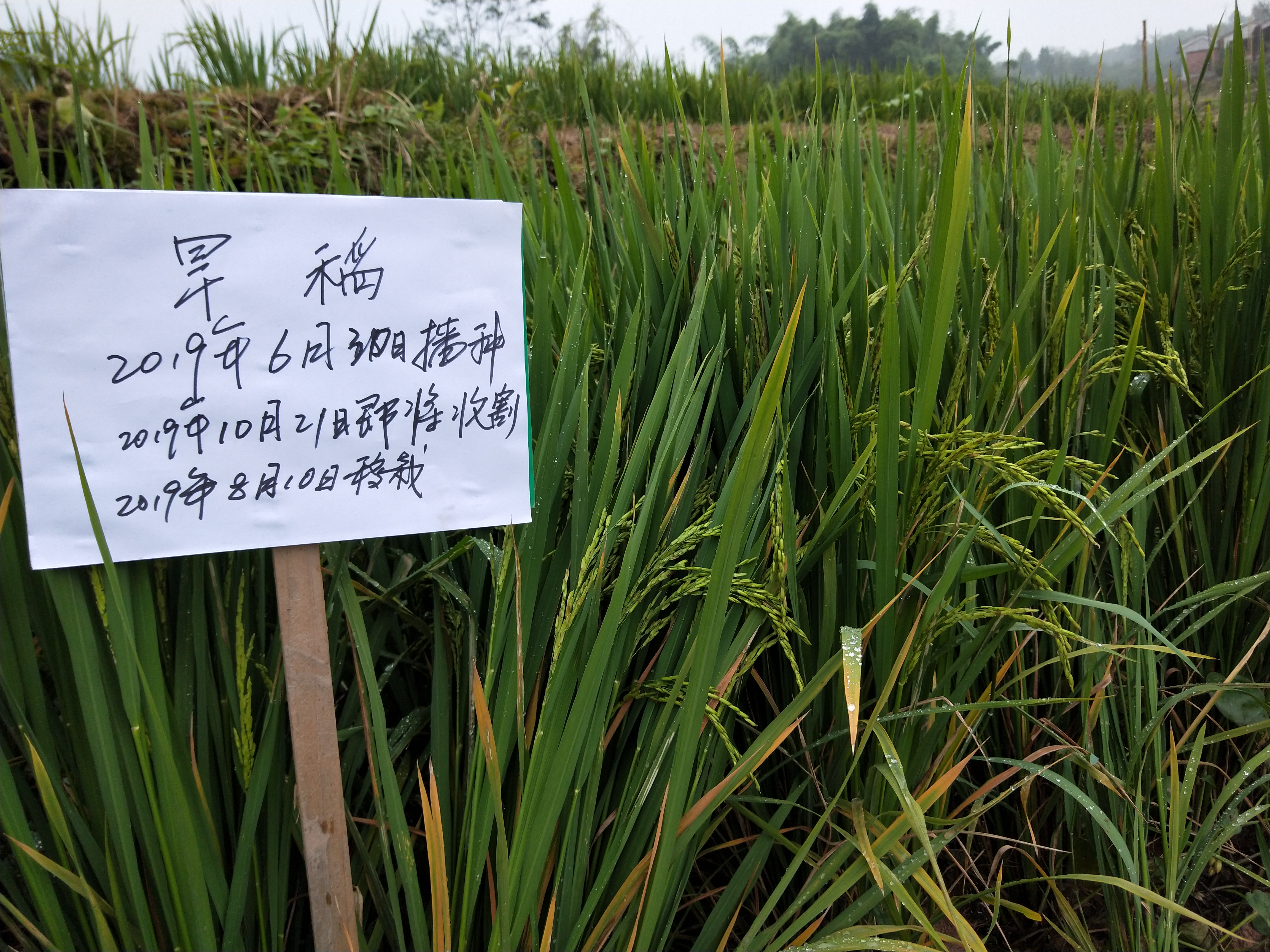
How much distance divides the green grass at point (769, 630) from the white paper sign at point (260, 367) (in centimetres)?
6

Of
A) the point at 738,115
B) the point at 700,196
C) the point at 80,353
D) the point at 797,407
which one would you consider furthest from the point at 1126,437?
the point at 738,115

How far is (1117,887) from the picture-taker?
38.3 inches

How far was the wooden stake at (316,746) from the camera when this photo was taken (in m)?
0.69

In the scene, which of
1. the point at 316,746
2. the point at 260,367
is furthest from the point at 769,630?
the point at 260,367

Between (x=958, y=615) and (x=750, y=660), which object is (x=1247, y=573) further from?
(x=750, y=660)

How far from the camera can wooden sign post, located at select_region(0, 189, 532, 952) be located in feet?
2.04

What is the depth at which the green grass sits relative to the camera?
67cm

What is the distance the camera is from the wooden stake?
69 cm

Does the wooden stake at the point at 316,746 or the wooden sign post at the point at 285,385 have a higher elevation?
the wooden sign post at the point at 285,385

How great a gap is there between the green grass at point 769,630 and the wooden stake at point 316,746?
3cm

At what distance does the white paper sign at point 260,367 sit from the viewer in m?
0.62

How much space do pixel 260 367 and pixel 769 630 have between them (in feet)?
1.81

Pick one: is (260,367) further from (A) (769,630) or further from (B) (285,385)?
(A) (769,630)

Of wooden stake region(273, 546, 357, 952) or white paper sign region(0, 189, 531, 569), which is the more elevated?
white paper sign region(0, 189, 531, 569)
